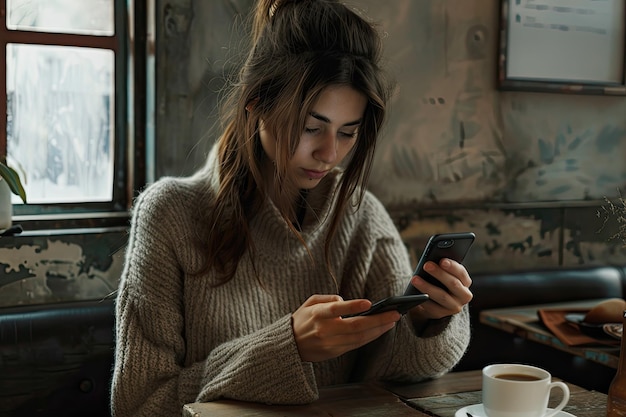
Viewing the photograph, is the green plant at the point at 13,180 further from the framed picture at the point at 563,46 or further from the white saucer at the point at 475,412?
the framed picture at the point at 563,46

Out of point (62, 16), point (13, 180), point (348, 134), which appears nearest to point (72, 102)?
point (62, 16)

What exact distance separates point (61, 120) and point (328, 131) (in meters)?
1.23

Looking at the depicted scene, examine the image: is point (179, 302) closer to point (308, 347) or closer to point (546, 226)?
point (308, 347)

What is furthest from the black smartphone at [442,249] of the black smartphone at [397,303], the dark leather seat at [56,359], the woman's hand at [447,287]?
the dark leather seat at [56,359]

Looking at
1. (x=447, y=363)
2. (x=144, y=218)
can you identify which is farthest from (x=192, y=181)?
(x=447, y=363)

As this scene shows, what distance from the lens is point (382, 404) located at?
5.19 feet

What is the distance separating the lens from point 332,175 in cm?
206

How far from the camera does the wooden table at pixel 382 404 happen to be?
5.00 ft

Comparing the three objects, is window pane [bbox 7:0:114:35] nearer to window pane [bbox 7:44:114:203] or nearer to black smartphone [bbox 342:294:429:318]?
window pane [bbox 7:44:114:203]

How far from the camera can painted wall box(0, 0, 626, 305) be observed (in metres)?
2.63

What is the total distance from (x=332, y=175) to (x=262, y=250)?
0.27 meters

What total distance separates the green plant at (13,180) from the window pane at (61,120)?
0.63ft

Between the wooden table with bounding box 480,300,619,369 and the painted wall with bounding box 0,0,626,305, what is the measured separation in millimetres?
513

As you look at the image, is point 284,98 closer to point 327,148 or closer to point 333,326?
point 327,148
